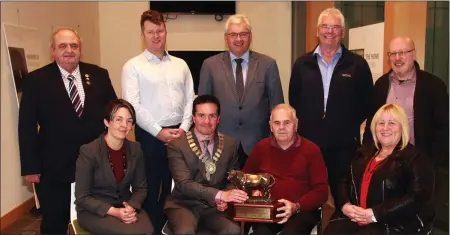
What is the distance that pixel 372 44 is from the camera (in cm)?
485

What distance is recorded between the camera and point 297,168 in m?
2.84

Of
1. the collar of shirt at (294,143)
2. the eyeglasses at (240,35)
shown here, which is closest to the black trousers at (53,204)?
the collar of shirt at (294,143)

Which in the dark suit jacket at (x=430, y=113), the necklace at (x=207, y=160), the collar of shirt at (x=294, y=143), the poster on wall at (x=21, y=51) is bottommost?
the necklace at (x=207, y=160)

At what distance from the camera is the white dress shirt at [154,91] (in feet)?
10.5

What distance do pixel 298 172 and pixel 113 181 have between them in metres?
1.11

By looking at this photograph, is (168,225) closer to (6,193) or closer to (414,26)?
(6,193)

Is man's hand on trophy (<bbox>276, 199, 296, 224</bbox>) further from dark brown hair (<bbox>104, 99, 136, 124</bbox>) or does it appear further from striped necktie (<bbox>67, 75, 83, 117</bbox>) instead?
striped necktie (<bbox>67, 75, 83, 117</bbox>)

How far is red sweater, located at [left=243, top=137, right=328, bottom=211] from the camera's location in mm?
2818

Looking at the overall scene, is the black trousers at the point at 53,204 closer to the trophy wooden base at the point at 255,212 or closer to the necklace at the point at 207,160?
the necklace at the point at 207,160

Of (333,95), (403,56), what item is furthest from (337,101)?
(403,56)

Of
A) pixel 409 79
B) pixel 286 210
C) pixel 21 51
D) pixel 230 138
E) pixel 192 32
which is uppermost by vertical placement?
pixel 192 32

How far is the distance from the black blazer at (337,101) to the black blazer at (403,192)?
0.58 meters

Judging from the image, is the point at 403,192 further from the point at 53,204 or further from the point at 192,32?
the point at 192,32

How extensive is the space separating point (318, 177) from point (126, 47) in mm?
4846
